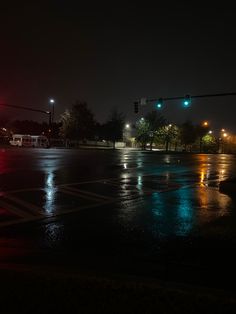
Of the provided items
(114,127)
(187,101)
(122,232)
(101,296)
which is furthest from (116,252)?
(114,127)

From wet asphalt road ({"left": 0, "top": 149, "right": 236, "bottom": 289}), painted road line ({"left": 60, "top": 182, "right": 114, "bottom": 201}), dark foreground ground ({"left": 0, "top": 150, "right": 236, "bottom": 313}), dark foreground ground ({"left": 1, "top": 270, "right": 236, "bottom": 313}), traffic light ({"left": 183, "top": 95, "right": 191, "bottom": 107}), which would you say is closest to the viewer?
dark foreground ground ({"left": 1, "top": 270, "right": 236, "bottom": 313})

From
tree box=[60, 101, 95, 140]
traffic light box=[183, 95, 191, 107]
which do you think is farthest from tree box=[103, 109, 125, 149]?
traffic light box=[183, 95, 191, 107]

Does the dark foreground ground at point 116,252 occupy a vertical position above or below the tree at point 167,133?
below

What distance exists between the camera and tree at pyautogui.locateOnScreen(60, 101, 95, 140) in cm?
9812

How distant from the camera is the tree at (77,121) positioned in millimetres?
98125

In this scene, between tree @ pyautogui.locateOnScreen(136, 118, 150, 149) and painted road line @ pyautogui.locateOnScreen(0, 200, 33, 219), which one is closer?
painted road line @ pyautogui.locateOnScreen(0, 200, 33, 219)

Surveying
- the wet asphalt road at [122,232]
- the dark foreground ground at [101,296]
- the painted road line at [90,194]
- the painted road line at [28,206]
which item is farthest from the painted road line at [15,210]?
the dark foreground ground at [101,296]

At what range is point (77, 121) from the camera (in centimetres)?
9788

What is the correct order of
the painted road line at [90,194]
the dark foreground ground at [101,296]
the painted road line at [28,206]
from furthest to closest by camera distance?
the painted road line at [90,194] < the painted road line at [28,206] < the dark foreground ground at [101,296]

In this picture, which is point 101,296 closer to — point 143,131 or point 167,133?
point 143,131

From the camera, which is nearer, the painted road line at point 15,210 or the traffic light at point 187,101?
the painted road line at point 15,210

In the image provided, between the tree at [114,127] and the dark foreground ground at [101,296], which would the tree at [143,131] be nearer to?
the tree at [114,127]

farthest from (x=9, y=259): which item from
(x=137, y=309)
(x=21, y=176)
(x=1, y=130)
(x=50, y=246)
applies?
(x=1, y=130)

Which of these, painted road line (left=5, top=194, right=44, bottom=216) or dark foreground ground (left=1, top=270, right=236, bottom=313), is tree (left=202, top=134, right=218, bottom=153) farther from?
dark foreground ground (left=1, top=270, right=236, bottom=313)
